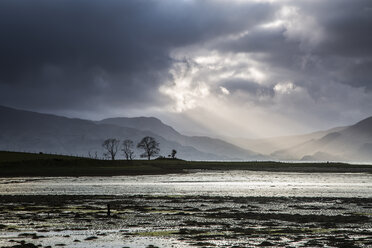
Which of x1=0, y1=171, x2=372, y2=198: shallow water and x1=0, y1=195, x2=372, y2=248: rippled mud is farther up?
x1=0, y1=171, x2=372, y2=198: shallow water

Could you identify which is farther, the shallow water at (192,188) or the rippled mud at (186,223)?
the shallow water at (192,188)

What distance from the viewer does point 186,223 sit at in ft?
103

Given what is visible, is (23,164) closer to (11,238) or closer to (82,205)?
(82,205)

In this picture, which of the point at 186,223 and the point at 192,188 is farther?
the point at 192,188

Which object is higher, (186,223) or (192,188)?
(192,188)

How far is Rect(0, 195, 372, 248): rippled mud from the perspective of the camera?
80.7 feet

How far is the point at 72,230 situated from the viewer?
2869 centimetres

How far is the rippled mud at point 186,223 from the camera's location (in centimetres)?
2461

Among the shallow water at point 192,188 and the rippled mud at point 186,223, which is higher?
the shallow water at point 192,188

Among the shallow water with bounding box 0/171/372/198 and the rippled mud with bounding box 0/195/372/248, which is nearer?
the rippled mud with bounding box 0/195/372/248

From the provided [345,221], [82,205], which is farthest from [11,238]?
[345,221]

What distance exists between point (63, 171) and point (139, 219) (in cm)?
9472

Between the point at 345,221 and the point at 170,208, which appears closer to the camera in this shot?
the point at 345,221

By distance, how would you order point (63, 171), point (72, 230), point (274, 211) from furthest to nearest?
point (63, 171) → point (274, 211) → point (72, 230)
